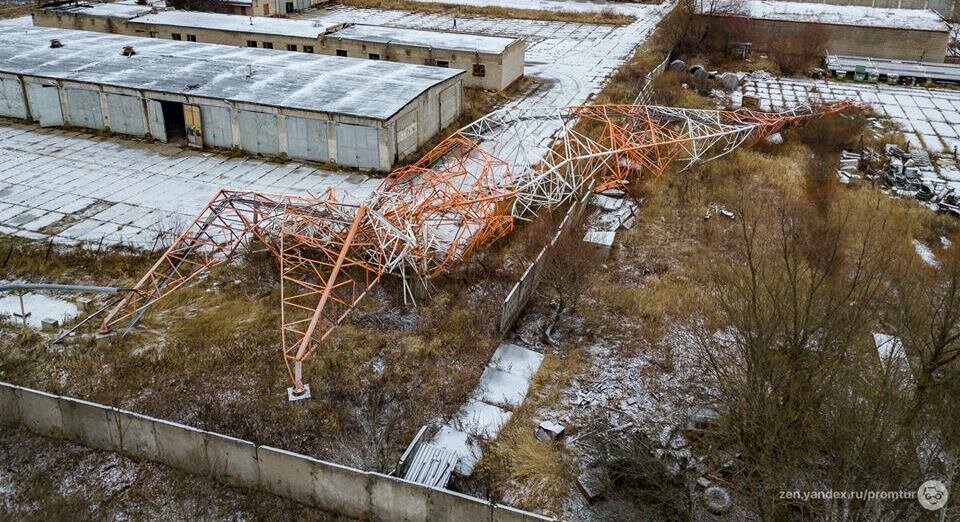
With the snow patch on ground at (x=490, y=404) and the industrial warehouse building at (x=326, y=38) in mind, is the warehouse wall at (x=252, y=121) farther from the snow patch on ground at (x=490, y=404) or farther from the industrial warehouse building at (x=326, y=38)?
the snow patch on ground at (x=490, y=404)

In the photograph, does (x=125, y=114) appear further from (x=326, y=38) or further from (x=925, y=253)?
(x=925, y=253)

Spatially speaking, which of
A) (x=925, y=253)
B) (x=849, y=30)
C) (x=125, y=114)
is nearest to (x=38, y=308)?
(x=125, y=114)

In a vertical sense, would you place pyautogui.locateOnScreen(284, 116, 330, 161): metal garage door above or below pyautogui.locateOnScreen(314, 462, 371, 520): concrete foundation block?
above

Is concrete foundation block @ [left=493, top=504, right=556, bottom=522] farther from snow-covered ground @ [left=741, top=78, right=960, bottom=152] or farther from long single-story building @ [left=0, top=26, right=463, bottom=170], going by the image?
snow-covered ground @ [left=741, top=78, right=960, bottom=152]

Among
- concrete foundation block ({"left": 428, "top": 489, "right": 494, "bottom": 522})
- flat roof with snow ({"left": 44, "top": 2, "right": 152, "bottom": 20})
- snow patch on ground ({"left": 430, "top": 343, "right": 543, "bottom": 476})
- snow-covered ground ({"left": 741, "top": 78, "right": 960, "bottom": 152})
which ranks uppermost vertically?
flat roof with snow ({"left": 44, "top": 2, "right": 152, "bottom": 20})

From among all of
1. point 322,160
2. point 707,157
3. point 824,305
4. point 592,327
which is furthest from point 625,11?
point 824,305

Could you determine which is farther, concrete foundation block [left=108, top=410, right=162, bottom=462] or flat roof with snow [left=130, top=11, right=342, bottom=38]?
flat roof with snow [left=130, top=11, right=342, bottom=38]

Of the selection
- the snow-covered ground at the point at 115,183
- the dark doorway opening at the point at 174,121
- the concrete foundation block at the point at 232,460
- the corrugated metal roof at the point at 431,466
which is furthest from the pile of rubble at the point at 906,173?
the dark doorway opening at the point at 174,121

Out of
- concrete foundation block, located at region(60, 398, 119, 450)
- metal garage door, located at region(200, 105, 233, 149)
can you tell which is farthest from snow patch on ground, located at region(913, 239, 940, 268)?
metal garage door, located at region(200, 105, 233, 149)
